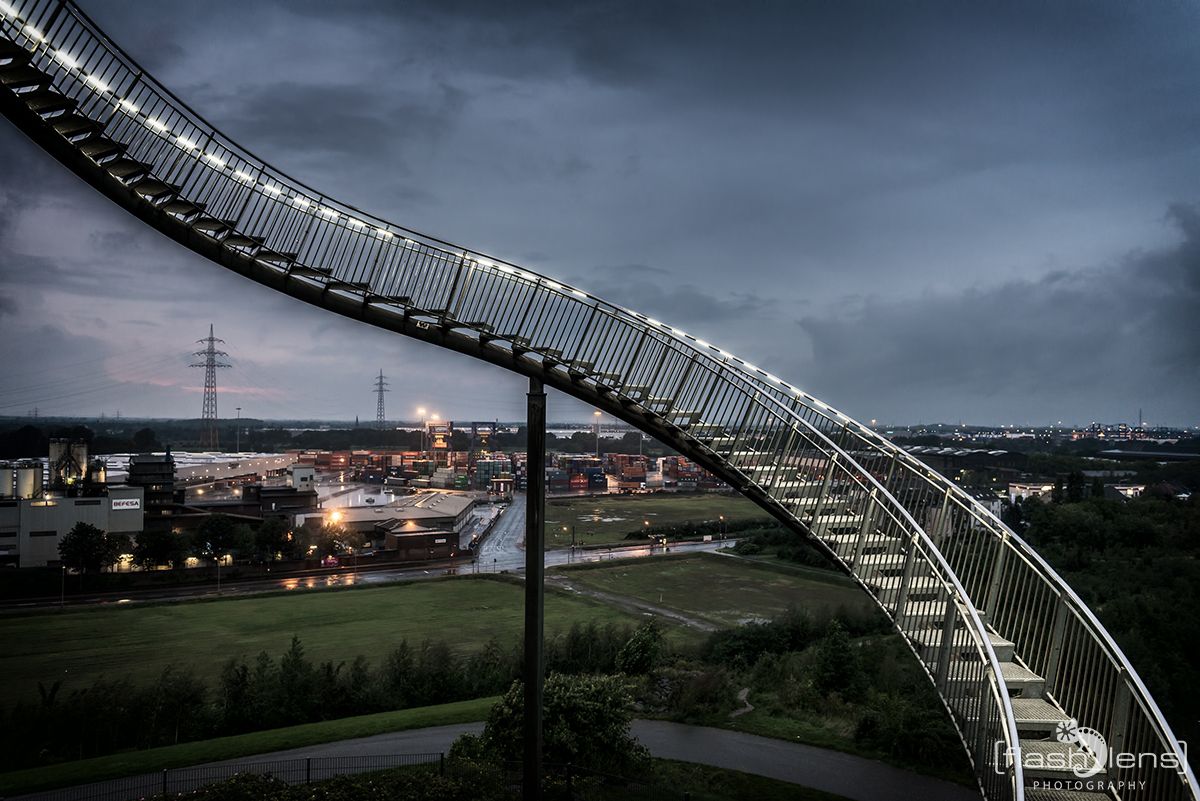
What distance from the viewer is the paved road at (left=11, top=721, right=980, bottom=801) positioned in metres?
14.4

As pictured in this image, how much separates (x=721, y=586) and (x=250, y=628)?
86.5 ft

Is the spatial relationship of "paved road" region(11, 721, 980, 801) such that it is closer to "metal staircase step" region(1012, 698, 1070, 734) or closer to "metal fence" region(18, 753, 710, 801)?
"metal fence" region(18, 753, 710, 801)

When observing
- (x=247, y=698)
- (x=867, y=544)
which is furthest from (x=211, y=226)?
(x=247, y=698)

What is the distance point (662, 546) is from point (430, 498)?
88.7ft

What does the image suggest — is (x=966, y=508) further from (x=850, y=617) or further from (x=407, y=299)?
(x=850, y=617)

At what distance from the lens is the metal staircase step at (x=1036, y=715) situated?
7.22m

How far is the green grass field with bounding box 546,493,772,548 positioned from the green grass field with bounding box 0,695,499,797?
38787mm

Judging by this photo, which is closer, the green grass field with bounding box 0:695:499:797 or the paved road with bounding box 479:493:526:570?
the green grass field with bounding box 0:695:499:797

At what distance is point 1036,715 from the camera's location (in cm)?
745

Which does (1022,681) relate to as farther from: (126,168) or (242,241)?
(126,168)

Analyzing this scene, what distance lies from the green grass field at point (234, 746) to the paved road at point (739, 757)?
381mm

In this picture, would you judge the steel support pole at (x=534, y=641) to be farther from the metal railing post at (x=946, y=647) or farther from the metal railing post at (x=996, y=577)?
the metal railing post at (x=996, y=577)

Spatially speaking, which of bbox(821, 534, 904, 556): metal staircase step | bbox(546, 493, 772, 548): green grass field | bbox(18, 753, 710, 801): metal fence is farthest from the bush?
bbox(546, 493, 772, 548): green grass field

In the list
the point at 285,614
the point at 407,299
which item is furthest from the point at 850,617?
the point at 285,614
